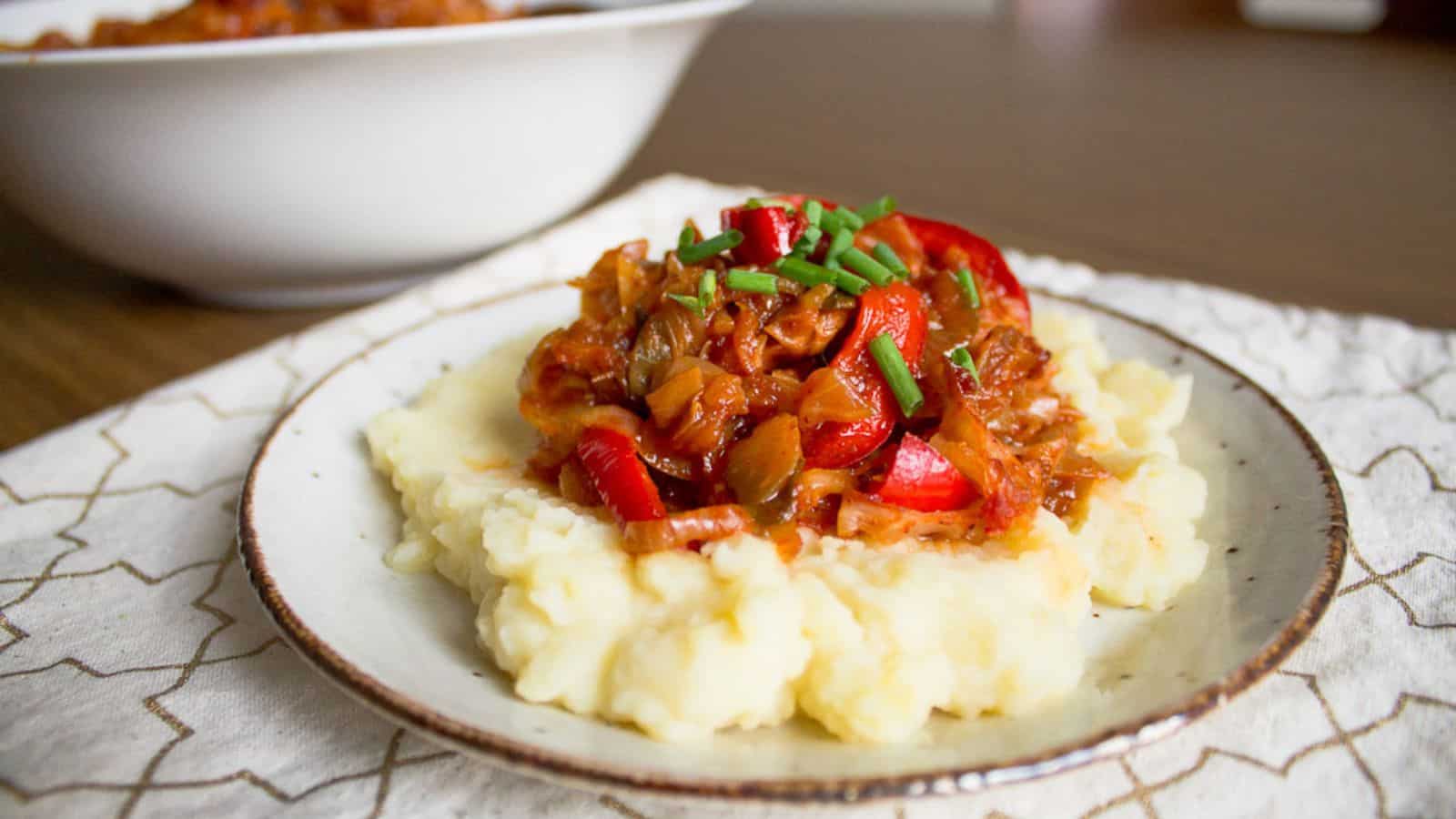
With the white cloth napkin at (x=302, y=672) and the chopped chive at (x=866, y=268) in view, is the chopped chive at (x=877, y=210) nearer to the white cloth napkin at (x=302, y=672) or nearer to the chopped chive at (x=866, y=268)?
the chopped chive at (x=866, y=268)

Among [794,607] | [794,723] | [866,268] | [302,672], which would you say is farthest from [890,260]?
[302,672]

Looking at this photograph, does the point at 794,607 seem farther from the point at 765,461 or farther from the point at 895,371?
the point at 895,371

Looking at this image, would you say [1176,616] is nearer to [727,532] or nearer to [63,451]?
[727,532]

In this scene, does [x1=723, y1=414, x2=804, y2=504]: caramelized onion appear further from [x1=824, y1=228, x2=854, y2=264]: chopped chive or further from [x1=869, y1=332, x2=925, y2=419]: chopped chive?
[x1=824, y1=228, x2=854, y2=264]: chopped chive

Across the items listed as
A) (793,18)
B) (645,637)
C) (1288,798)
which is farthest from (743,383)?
(793,18)

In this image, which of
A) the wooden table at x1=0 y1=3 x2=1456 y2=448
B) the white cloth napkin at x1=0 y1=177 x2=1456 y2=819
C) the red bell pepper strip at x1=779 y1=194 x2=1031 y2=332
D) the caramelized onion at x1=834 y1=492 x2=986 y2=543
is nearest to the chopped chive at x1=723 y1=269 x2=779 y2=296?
the red bell pepper strip at x1=779 y1=194 x2=1031 y2=332
